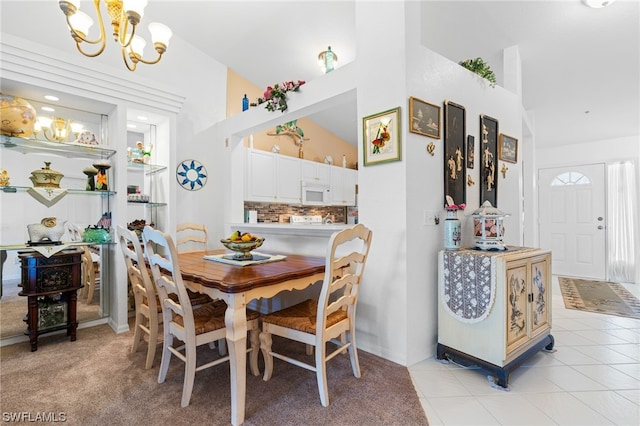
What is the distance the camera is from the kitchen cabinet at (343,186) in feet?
20.3

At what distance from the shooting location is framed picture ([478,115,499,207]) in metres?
2.82

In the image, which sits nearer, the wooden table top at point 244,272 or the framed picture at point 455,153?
the wooden table top at point 244,272

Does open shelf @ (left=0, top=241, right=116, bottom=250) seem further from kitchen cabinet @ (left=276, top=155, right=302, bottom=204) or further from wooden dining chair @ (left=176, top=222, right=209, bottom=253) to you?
kitchen cabinet @ (left=276, top=155, right=302, bottom=204)

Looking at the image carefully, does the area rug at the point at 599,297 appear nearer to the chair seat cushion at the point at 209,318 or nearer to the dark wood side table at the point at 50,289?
the chair seat cushion at the point at 209,318

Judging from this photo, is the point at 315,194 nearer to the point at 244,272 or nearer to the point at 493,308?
the point at 244,272

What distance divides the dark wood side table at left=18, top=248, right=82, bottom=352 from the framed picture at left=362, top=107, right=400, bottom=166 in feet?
9.10

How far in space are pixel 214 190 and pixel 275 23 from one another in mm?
2239

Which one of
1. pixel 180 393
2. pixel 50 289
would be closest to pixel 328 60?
pixel 180 393

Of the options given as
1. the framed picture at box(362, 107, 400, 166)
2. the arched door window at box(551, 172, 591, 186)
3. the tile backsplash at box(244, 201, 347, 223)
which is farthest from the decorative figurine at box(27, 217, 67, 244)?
the arched door window at box(551, 172, 591, 186)

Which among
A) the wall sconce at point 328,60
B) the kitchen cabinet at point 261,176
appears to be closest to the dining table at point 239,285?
the wall sconce at point 328,60

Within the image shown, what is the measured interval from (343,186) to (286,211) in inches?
56.3

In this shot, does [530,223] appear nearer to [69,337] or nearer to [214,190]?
[214,190]

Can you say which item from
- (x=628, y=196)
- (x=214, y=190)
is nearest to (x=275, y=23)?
(x=214, y=190)

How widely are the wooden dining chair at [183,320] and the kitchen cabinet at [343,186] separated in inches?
171
